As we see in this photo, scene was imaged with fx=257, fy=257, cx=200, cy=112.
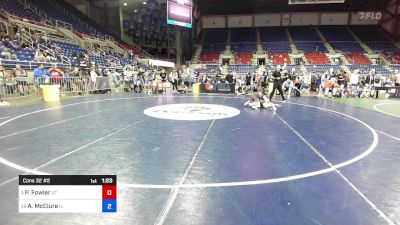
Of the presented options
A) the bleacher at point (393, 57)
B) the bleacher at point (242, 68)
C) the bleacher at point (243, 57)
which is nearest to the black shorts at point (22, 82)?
the bleacher at point (242, 68)

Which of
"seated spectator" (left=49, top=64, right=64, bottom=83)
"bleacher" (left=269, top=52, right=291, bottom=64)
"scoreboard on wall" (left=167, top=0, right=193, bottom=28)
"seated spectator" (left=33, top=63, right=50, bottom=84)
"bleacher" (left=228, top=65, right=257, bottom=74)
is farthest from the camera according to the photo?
"bleacher" (left=269, top=52, right=291, bottom=64)

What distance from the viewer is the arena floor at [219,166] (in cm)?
289

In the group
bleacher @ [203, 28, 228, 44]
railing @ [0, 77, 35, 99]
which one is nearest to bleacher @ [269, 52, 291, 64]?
bleacher @ [203, 28, 228, 44]

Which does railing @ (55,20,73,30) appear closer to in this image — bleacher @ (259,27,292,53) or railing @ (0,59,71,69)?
railing @ (0,59,71,69)

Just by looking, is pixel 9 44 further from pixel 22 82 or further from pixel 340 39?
pixel 340 39

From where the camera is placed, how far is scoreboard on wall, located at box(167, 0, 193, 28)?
25.3 meters

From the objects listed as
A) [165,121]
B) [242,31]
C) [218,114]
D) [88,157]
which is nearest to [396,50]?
[242,31]

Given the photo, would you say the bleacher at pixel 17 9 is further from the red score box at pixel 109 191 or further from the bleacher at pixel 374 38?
the bleacher at pixel 374 38

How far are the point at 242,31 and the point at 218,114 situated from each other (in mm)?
37984

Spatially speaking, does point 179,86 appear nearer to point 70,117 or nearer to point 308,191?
point 70,117

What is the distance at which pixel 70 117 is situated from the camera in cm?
838
